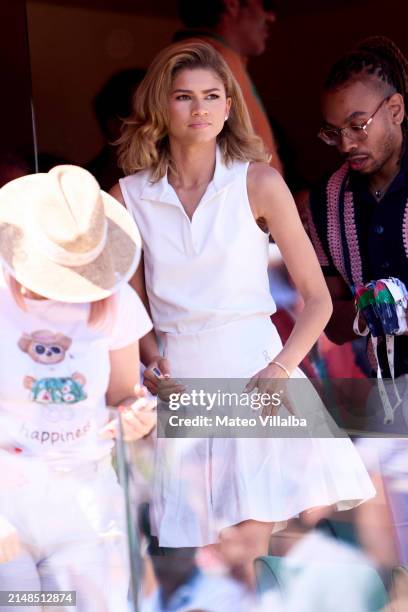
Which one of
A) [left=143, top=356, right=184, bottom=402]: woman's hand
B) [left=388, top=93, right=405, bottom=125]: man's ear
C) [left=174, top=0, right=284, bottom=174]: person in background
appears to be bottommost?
[left=143, top=356, right=184, bottom=402]: woman's hand

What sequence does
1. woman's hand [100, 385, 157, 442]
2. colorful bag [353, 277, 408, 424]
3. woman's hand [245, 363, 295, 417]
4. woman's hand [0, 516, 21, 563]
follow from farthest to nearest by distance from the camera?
colorful bag [353, 277, 408, 424] → woman's hand [245, 363, 295, 417] → woman's hand [100, 385, 157, 442] → woman's hand [0, 516, 21, 563]

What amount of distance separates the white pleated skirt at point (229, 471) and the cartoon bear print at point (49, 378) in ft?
1.09

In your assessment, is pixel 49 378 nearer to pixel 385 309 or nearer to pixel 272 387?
pixel 272 387

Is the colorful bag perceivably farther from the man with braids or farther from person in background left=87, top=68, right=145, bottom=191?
person in background left=87, top=68, right=145, bottom=191

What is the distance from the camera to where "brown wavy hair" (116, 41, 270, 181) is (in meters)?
2.91

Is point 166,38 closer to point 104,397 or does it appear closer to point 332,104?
point 332,104

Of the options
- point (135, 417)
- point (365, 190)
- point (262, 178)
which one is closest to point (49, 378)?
point (135, 417)

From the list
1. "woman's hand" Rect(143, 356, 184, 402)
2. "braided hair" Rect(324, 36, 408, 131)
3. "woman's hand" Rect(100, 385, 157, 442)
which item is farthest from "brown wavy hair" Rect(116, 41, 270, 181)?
"woman's hand" Rect(100, 385, 157, 442)

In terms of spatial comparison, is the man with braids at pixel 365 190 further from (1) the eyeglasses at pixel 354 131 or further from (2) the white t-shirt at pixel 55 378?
(2) the white t-shirt at pixel 55 378

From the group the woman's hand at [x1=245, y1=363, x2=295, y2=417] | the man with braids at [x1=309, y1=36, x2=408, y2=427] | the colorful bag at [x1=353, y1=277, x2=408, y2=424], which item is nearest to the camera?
the woman's hand at [x1=245, y1=363, x2=295, y2=417]

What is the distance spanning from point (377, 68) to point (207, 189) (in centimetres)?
67

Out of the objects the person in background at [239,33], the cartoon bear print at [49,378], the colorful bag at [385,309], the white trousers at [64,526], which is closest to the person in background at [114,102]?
the person in background at [239,33]

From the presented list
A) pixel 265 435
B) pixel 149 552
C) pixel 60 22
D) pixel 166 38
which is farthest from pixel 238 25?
pixel 149 552

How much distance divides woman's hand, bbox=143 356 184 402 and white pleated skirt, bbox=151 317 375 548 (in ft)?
0.11
